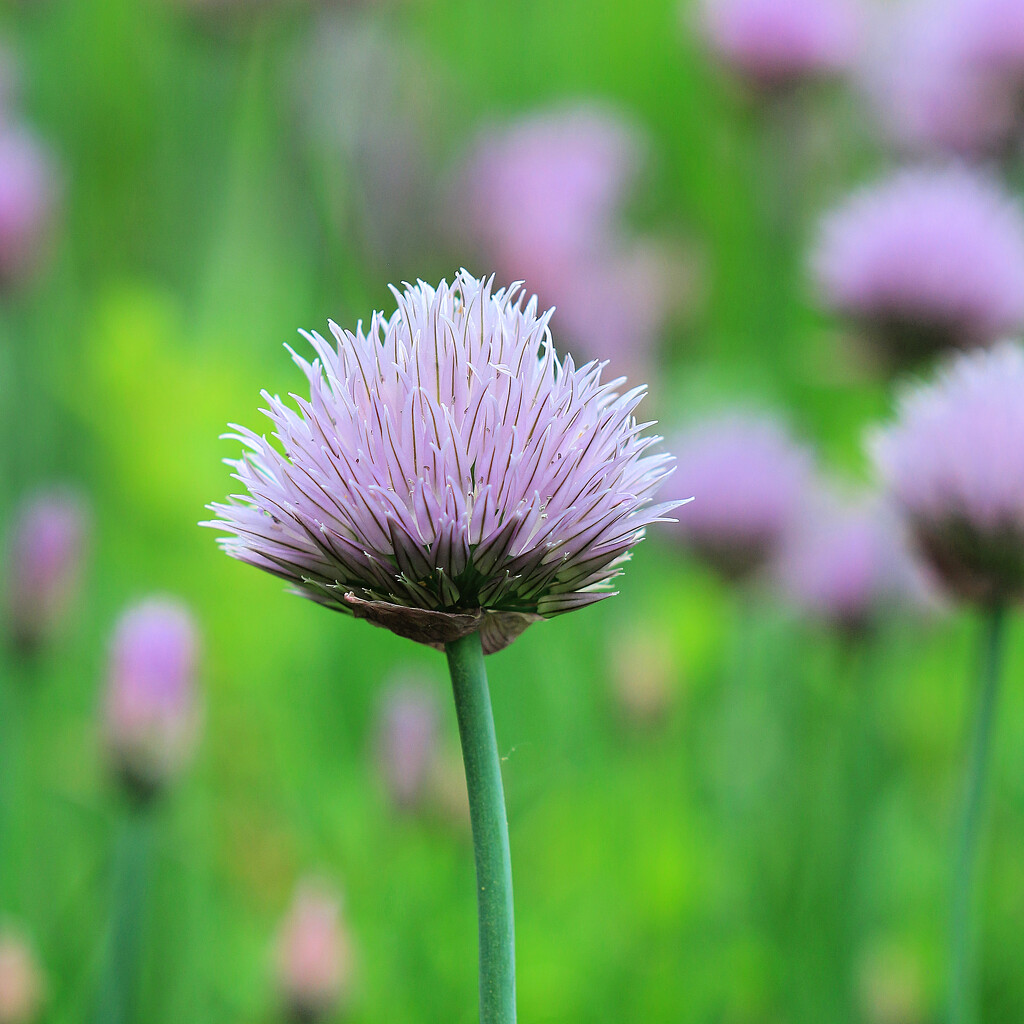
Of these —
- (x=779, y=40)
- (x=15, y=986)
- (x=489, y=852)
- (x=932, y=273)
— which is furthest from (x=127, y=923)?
(x=779, y=40)

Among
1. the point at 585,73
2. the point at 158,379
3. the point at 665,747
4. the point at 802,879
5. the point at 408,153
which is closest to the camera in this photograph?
the point at 802,879

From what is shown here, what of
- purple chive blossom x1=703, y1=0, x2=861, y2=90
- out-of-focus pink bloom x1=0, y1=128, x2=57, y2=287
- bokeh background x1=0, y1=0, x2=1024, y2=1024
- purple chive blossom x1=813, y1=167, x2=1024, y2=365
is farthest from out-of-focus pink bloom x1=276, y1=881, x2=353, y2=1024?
purple chive blossom x1=703, y1=0, x2=861, y2=90

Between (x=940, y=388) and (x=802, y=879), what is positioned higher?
(x=940, y=388)

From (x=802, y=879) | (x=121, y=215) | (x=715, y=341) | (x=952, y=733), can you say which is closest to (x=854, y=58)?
(x=715, y=341)

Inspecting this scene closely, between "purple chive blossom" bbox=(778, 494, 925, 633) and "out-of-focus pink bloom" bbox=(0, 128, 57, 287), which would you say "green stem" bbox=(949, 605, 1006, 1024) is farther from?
"out-of-focus pink bloom" bbox=(0, 128, 57, 287)

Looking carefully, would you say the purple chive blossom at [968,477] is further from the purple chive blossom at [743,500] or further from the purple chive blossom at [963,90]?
the purple chive blossom at [963,90]

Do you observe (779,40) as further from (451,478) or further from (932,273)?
(451,478)

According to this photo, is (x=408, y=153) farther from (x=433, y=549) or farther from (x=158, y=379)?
(x=433, y=549)
